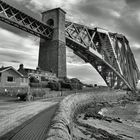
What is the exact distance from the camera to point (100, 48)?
84812 millimetres

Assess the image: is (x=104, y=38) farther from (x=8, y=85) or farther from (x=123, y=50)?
(x=8, y=85)

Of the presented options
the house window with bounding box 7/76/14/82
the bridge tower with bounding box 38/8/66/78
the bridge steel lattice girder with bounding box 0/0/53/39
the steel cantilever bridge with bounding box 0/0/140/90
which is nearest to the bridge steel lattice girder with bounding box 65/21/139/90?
the steel cantilever bridge with bounding box 0/0/140/90

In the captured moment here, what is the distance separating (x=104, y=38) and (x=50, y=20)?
32.1m

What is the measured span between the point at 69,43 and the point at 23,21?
74.7ft

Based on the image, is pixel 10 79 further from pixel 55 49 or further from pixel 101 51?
pixel 101 51

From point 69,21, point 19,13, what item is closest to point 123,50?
point 69,21

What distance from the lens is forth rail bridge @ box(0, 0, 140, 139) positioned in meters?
52.7

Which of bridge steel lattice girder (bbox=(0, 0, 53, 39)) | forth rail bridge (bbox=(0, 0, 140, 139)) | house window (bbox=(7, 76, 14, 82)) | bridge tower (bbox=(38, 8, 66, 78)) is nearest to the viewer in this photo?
house window (bbox=(7, 76, 14, 82))

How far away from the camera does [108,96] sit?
60.3m

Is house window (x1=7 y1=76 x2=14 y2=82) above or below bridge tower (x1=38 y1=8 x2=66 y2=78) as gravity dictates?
below

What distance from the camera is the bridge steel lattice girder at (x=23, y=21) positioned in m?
46.3

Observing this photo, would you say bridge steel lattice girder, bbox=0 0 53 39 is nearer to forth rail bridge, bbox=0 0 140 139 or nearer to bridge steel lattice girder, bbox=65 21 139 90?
forth rail bridge, bbox=0 0 140 139

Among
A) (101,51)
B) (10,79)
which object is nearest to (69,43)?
(101,51)

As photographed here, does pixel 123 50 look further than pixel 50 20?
Yes
